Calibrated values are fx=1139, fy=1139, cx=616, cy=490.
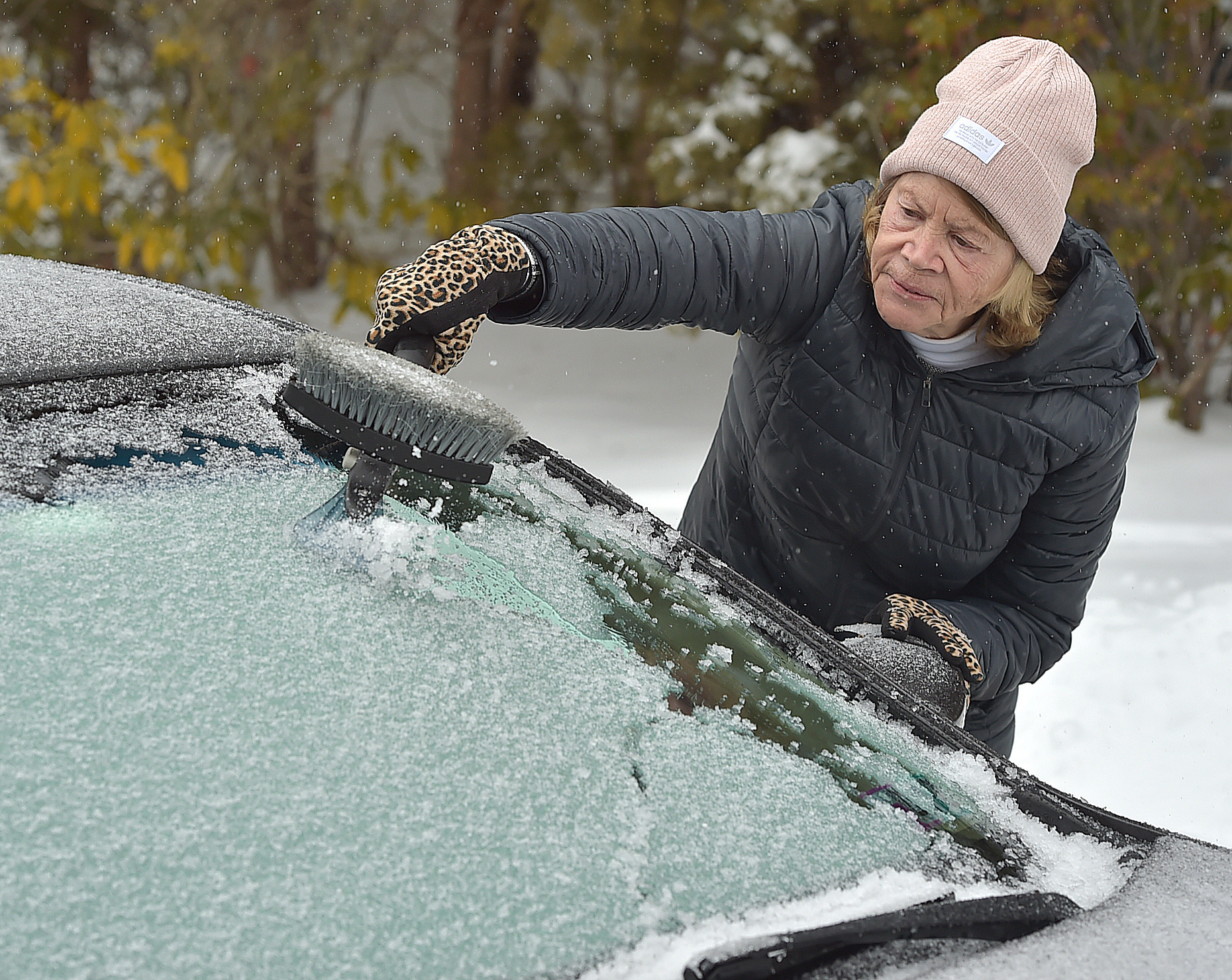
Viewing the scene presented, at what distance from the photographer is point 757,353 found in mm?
1997

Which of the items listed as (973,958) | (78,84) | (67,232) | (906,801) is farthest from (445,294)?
(78,84)

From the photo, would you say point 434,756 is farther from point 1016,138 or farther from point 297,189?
point 297,189

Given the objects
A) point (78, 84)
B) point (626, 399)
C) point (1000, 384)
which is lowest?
point (626, 399)

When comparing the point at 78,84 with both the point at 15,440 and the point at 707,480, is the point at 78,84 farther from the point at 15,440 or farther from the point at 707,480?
the point at 15,440

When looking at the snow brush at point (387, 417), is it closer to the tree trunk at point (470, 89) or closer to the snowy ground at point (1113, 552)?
the snowy ground at point (1113, 552)

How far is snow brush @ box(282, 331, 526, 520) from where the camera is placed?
3.59 feet

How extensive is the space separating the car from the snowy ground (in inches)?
87.3

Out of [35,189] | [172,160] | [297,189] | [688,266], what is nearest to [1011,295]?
[688,266]

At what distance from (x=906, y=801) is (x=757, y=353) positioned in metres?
0.97

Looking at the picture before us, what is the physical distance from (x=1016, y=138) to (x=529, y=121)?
6.57 m

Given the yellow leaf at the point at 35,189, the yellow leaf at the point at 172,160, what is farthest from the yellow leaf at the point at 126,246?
the yellow leaf at the point at 172,160

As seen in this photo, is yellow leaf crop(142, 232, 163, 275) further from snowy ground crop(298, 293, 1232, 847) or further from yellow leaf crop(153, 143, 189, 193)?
snowy ground crop(298, 293, 1232, 847)

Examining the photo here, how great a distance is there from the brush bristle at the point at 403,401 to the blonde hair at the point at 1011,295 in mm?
870

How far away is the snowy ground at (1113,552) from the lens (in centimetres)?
333
